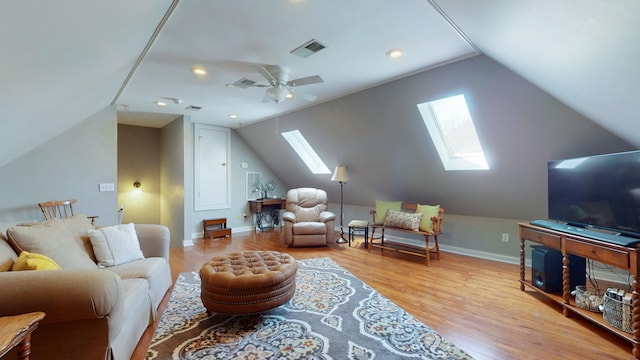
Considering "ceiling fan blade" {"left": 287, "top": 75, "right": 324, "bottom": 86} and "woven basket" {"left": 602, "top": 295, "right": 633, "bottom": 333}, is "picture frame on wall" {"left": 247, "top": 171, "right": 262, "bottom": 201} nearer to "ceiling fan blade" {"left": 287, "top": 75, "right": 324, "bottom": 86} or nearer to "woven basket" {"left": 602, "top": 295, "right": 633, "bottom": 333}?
"ceiling fan blade" {"left": 287, "top": 75, "right": 324, "bottom": 86}

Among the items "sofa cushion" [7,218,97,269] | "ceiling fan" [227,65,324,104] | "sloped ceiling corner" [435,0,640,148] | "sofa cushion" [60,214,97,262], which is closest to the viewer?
"sloped ceiling corner" [435,0,640,148]

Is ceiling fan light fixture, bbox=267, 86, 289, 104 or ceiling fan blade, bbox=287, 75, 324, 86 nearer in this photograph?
ceiling fan blade, bbox=287, 75, 324, 86

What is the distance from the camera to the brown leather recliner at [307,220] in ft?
15.5

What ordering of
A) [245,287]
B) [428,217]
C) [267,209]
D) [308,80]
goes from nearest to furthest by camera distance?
[245,287] < [308,80] < [428,217] < [267,209]

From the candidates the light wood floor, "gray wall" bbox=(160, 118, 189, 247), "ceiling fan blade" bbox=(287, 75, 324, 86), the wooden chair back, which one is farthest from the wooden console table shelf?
"ceiling fan blade" bbox=(287, 75, 324, 86)

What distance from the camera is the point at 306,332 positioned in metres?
2.10

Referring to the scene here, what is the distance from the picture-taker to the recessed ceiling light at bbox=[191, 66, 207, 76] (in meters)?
2.90

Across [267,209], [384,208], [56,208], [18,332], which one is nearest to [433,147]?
[384,208]

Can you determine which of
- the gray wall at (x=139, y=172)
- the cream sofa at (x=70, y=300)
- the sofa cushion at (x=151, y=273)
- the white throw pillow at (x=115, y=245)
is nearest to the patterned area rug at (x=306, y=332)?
the sofa cushion at (x=151, y=273)

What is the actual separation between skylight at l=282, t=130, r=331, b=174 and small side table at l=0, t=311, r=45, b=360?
15.1 ft

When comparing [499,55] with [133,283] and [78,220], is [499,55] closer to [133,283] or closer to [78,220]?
[133,283]

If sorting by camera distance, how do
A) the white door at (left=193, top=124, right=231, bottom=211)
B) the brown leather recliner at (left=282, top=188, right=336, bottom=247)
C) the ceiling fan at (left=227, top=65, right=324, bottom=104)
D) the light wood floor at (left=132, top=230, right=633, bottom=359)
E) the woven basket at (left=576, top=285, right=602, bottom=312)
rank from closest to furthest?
1. the light wood floor at (left=132, top=230, right=633, bottom=359)
2. the woven basket at (left=576, top=285, right=602, bottom=312)
3. the ceiling fan at (left=227, top=65, right=324, bottom=104)
4. the brown leather recliner at (left=282, top=188, right=336, bottom=247)
5. the white door at (left=193, top=124, right=231, bottom=211)

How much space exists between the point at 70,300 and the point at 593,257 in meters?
3.46

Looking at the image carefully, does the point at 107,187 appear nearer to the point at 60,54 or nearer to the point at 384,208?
the point at 60,54
